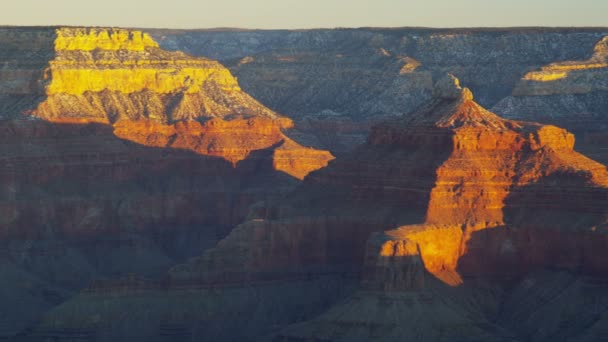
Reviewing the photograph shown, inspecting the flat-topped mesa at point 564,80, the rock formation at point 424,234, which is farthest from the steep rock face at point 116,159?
the flat-topped mesa at point 564,80

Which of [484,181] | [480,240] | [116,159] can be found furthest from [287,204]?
[116,159]

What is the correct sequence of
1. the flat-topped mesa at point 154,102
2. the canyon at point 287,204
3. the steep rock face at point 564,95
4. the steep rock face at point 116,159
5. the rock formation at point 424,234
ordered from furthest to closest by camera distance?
the steep rock face at point 564,95 < the flat-topped mesa at point 154,102 < the steep rock face at point 116,159 < the canyon at point 287,204 < the rock formation at point 424,234

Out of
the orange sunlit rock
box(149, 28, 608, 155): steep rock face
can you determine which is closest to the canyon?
the orange sunlit rock

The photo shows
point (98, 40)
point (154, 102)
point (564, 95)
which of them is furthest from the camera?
point (564, 95)

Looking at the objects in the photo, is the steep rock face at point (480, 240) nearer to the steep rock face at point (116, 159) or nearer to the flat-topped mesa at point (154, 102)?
the steep rock face at point (116, 159)

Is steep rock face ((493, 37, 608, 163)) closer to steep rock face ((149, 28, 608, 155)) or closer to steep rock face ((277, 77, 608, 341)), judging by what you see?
steep rock face ((149, 28, 608, 155))

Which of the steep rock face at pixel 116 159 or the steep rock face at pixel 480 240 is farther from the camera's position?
the steep rock face at pixel 116 159

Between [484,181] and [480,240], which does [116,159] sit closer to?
[484,181]
